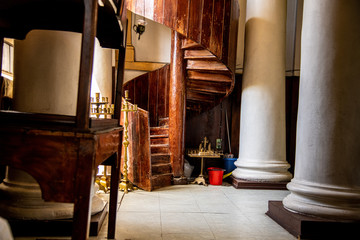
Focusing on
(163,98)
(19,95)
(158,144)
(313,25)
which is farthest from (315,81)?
(163,98)

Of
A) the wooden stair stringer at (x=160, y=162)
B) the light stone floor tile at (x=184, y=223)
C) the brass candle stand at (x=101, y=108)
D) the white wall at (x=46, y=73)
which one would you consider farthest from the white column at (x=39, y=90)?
the wooden stair stringer at (x=160, y=162)

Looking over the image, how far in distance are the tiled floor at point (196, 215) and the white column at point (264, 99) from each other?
1.72ft

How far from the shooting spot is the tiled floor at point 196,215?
8.25 feet

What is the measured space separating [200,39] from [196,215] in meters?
2.75

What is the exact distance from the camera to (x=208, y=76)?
556 centimetres

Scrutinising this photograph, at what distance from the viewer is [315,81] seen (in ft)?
8.65

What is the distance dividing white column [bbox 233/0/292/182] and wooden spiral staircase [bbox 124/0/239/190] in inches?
15.5

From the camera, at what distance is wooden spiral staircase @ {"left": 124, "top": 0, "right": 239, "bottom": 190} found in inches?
180

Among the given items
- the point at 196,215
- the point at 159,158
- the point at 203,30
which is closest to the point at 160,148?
the point at 159,158

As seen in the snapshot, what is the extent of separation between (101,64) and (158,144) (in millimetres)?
1971

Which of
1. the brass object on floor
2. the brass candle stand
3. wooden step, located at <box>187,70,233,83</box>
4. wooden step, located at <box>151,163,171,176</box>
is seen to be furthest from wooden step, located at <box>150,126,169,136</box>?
the brass candle stand

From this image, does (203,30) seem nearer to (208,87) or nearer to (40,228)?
(208,87)

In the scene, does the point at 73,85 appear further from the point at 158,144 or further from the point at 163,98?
the point at 163,98

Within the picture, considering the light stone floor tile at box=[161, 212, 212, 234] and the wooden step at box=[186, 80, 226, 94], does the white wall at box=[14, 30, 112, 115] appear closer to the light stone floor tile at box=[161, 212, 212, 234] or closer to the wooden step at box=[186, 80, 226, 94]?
the light stone floor tile at box=[161, 212, 212, 234]
